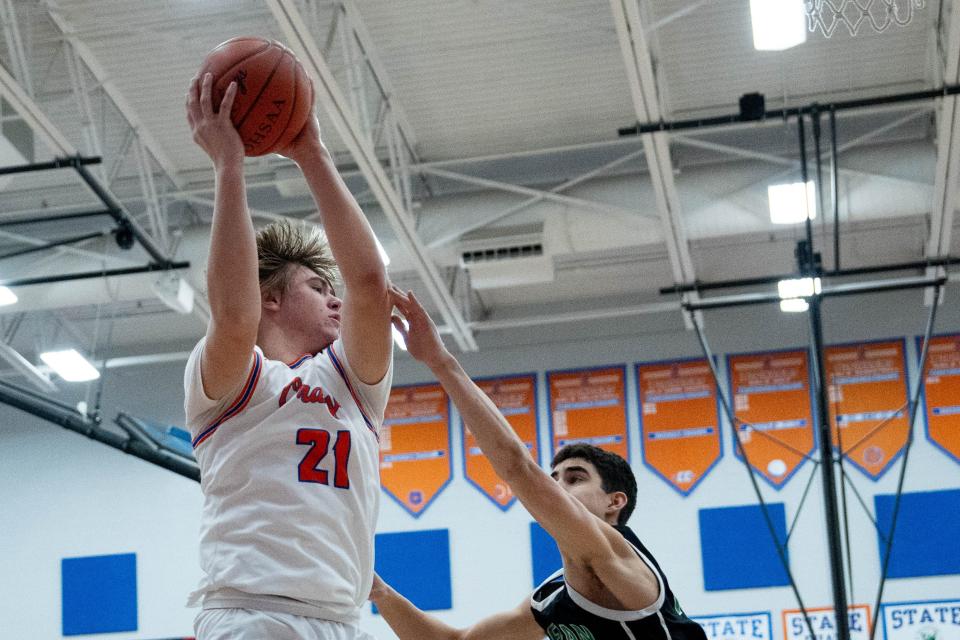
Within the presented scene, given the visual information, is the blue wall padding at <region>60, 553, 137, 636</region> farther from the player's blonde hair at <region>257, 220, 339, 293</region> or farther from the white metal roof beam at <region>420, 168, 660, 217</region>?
the player's blonde hair at <region>257, 220, 339, 293</region>

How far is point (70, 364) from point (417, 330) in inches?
429

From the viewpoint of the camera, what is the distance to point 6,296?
11.7 metres

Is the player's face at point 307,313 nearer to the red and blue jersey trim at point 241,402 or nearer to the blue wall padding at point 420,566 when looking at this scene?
the red and blue jersey trim at point 241,402

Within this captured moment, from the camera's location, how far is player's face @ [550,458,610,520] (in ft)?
15.5

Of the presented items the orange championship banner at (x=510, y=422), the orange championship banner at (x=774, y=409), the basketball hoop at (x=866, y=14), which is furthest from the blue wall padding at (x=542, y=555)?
the basketball hoop at (x=866, y=14)

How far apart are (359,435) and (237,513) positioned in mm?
287

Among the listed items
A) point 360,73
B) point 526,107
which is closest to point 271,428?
point 360,73

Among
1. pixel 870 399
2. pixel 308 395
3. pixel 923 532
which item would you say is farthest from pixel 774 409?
pixel 308 395

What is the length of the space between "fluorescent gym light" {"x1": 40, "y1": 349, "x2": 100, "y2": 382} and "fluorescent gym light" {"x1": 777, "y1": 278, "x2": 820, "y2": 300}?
23.2 ft

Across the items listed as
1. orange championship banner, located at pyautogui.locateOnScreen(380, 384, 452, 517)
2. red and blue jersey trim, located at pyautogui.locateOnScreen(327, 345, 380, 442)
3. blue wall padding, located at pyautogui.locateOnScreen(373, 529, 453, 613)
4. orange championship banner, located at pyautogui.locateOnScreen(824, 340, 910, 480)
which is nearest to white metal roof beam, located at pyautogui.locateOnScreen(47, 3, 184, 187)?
orange championship banner, located at pyautogui.locateOnScreen(380, 384, 452, 517)

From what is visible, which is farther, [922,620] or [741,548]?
[741,548]

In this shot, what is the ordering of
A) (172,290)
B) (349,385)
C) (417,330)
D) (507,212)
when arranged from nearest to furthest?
1. (349,385)
2. (417,330)
3. (172,290)
4. (507,212)

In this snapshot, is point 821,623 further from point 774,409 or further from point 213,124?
point 213,124

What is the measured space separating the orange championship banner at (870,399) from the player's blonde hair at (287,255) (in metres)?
11.0
